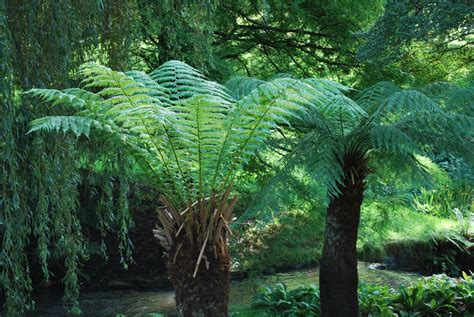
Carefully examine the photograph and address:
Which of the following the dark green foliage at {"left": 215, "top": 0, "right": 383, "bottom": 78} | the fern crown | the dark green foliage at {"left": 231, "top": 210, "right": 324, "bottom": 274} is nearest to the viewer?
the fern crown

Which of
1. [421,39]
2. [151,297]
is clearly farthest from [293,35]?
[151,297]

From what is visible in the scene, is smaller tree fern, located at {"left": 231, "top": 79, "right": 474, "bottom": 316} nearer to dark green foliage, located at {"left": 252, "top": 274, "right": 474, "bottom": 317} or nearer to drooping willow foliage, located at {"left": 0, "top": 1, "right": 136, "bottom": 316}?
dark green foliage, located at {"left": 252, "top": 274, "right": 474, "bottom": 317}

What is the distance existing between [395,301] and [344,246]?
4.17 ft

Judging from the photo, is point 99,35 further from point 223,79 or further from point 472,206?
point 472,206

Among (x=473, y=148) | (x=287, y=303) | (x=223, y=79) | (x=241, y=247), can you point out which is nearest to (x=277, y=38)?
(x=223, y=79)

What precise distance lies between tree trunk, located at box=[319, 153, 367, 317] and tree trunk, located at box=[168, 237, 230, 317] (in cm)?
132

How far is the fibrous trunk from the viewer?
355 cm

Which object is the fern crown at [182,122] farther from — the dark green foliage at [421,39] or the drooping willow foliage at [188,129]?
the dark green foliage at [421,39]

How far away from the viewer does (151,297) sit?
24.5 feet

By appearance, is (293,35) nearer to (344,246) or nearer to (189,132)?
(344,246)

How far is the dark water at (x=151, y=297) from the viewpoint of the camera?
22.3ft

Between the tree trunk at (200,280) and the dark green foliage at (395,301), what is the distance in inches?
77.4

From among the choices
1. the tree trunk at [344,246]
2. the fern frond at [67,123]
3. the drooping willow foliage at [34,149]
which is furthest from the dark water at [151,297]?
the fern frond at [67,123]

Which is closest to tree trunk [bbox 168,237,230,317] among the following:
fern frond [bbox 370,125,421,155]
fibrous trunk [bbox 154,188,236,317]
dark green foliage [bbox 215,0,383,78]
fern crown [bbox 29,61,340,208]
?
fibrous trunk [bbox 154,188,236,317]
